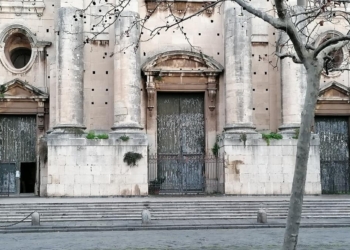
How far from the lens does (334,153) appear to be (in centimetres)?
3412

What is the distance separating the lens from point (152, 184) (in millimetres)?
31125

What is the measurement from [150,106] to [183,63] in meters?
2.92

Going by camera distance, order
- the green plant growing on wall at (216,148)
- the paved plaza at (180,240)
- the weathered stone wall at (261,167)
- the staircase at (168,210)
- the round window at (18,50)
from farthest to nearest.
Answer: the round window at (18,50) → the green plant growing on wall at (216,148) → the weathered stone wall at (261,167) → the staircase at (168,210) → the paved plaza at (180,240)

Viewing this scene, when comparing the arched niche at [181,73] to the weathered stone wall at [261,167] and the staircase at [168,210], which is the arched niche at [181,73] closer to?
the weathered stone wall at [261,167]

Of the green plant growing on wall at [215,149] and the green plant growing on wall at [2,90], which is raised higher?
the green plant growing on wall at [2,90]

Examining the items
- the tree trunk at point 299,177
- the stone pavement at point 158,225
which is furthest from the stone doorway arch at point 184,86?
the tree trunk at point 299,177

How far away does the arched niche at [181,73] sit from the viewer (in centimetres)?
3228

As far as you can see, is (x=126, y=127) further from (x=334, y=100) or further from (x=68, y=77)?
(x=334, y=100)

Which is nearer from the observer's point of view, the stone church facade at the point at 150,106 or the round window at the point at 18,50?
the stone church facade at the point at 150,106

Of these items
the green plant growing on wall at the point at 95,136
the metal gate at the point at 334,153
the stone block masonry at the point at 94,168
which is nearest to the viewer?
the stone block masonry at the point at 94,168

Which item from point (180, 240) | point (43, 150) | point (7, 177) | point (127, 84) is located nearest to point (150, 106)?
point (127, 84)

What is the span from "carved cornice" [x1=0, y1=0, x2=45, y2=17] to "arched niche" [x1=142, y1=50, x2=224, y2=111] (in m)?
6.55

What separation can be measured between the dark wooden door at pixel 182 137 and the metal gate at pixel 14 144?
6.81m

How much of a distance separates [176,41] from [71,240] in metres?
17.3
